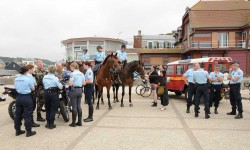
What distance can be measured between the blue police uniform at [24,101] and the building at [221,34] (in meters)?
28.8

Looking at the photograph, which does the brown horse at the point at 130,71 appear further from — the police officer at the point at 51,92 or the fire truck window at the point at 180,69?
the police officer at the point at 51,92

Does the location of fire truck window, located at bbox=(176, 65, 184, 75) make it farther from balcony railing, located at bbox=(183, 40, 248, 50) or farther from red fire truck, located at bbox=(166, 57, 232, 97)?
balcony railing, located at bbox=(183, 40, 248, 50)

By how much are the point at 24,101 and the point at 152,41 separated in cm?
4793

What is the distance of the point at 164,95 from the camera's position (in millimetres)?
9812

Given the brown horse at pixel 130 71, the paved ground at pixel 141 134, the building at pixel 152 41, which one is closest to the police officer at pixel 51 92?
the paved ground at pixel 141 134

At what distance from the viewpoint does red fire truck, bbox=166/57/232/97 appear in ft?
37.9

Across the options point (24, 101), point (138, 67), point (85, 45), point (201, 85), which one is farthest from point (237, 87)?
A: point (85, 45)

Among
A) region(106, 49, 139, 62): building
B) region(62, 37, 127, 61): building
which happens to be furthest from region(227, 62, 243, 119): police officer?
region(106, 49, 139, 62): building

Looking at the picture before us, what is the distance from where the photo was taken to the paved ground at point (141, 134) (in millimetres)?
5355

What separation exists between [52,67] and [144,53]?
34.1 m

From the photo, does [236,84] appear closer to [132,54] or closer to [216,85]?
[216,85]

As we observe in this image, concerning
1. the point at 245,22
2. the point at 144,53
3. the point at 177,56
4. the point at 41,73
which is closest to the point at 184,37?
the point at 177,56

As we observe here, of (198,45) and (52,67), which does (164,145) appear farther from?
(198,45)

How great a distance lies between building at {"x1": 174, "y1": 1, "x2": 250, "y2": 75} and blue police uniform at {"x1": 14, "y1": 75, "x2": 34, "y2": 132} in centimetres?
2883
